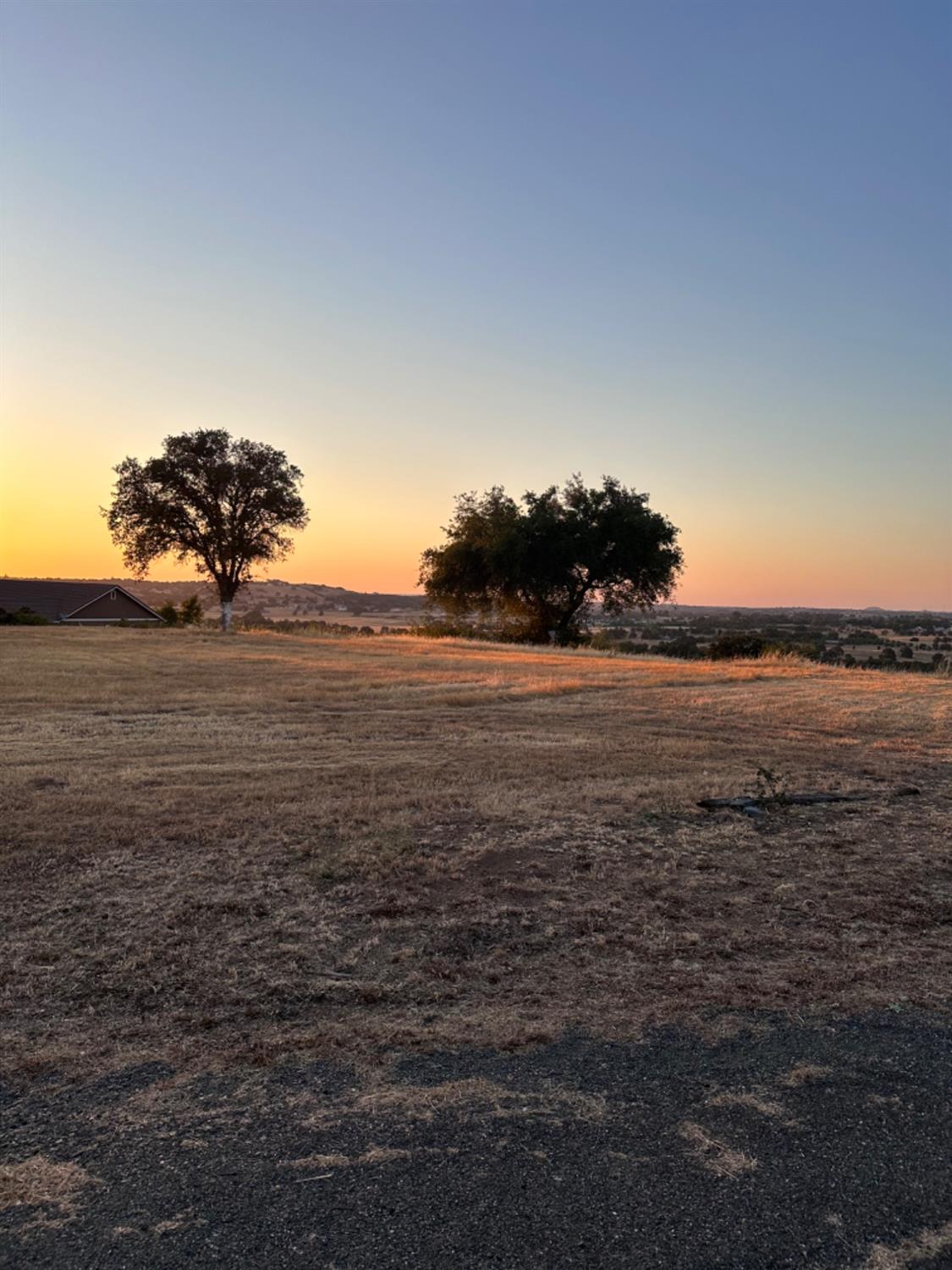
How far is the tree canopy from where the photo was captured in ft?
149

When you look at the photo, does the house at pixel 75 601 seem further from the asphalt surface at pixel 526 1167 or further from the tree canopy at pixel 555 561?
the asphalt surface at pixel 526 1167

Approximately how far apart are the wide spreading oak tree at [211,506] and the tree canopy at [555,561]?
9223 mm

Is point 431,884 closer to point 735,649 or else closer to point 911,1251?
point 911,1251

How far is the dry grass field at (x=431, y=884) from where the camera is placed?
14.9ft

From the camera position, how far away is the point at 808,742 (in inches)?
547

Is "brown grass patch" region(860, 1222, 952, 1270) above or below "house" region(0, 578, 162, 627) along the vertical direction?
below

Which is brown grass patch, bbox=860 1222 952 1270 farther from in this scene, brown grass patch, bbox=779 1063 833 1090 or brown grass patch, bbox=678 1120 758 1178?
brown grass patch, bbox=779 1063 833 1090

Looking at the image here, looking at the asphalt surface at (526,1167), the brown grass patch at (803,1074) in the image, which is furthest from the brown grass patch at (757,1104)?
the brown grass patch at (803,1074)

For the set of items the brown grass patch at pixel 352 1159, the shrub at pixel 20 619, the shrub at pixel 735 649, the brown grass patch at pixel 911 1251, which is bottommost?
the brown grass patch at pixel 911 1251

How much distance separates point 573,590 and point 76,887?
1648 inches

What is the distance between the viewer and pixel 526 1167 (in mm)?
3225

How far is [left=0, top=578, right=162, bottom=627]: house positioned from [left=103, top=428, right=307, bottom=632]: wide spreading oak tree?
21.9ft

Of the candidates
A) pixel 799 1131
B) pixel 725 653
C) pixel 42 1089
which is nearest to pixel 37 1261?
A: pixel 42 1089

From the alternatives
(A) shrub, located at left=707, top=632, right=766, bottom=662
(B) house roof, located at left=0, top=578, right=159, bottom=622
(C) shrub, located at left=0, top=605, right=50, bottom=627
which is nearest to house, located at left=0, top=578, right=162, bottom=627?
(B) house roof, located at left=0, top=578, right=159, bottom=622
